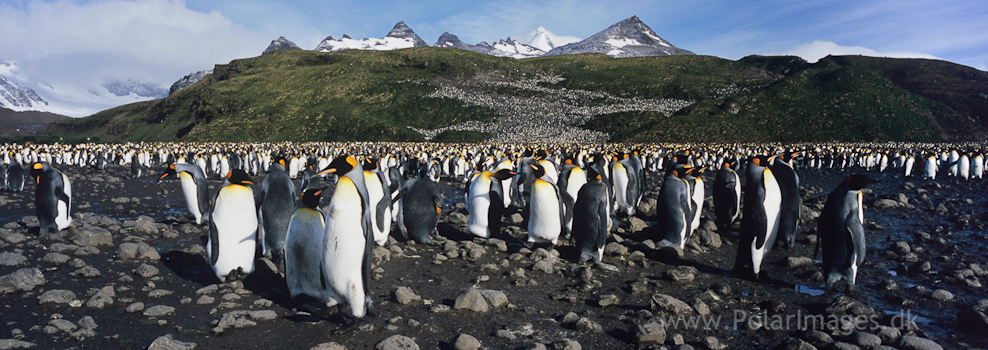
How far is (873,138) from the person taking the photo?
53281 millimetres

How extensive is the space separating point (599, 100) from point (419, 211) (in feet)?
221

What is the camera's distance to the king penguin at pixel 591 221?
6555 millimetres

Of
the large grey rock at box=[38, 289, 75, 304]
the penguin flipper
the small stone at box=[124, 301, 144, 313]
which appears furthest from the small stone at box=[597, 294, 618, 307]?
the large grey rock at box=[38, 289, 75, 304]

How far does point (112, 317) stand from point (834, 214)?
7.39 meters

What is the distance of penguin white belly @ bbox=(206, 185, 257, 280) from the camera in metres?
5.24

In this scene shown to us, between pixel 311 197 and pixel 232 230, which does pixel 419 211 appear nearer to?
pixel 232 230

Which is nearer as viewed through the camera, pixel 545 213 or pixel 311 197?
pixel 311 197

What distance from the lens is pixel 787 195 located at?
7.34 meters

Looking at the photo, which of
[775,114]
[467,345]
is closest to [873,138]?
[775,114]

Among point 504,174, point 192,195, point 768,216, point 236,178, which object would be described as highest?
point 236,178

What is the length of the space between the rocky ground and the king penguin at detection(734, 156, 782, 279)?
0.26 meters

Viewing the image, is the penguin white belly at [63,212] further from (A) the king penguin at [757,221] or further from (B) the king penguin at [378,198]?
(A) the king penguin at [757,221]

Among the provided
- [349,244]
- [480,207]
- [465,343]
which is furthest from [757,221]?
[349,244]

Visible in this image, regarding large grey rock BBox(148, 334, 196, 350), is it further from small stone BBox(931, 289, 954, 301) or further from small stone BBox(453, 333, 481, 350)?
small stone BBox(931, 289, 954, 301)
